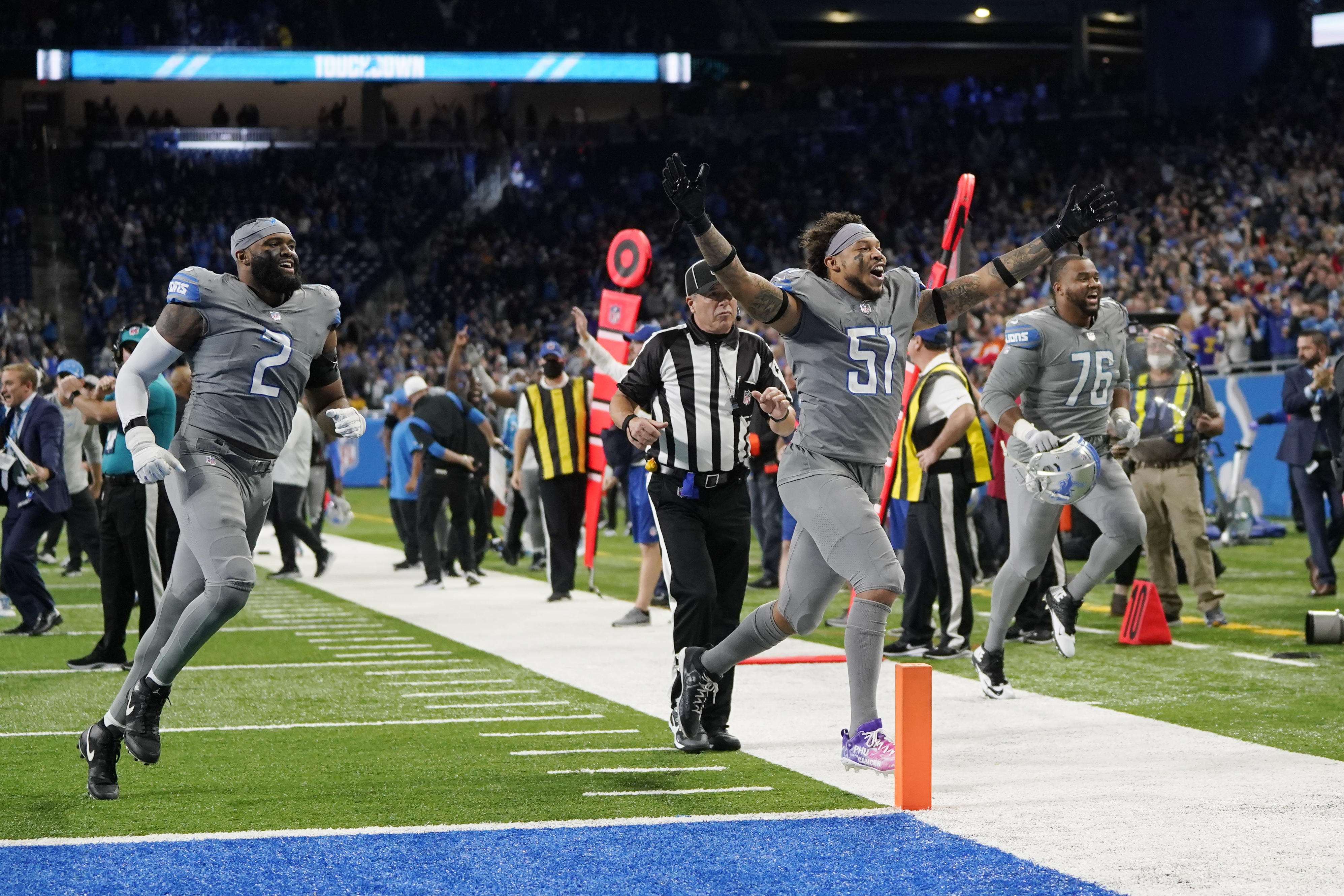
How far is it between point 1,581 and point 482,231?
2987 cm

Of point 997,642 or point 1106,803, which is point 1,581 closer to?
point 997,642

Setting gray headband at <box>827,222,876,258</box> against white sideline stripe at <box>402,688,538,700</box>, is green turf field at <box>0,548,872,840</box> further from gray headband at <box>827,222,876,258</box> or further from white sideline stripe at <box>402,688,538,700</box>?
gray headband at <box>827,222,876,258</box>

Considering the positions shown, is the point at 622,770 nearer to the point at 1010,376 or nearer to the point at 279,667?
the point at 1010,376

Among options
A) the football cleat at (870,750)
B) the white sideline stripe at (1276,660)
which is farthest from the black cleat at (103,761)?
the white sideline stripe at (1276,660)

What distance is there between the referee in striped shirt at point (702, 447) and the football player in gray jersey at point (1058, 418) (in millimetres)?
1468

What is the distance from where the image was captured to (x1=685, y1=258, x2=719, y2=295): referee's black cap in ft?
21.0

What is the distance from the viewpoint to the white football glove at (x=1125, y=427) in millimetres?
7988

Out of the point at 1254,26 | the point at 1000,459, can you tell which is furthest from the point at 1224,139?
the point at 1000,459

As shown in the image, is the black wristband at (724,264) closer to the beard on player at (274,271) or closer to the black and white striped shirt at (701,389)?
the black and white striped shirt at (701,389)

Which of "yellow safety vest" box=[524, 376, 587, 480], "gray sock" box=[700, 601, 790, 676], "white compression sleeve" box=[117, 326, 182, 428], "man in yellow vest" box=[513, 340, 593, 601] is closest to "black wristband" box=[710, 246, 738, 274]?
"gray sock" box=[700, 601, 790, 676]

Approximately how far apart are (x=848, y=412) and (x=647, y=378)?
1.19 metres

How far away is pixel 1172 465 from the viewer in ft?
34.3

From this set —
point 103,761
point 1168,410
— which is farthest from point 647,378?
point 1168,410

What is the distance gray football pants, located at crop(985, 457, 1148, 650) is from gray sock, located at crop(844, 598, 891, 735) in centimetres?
196
